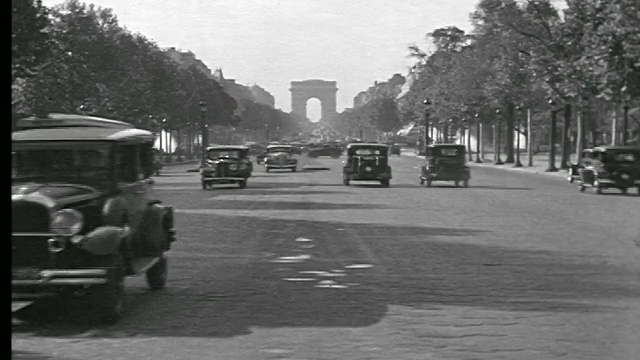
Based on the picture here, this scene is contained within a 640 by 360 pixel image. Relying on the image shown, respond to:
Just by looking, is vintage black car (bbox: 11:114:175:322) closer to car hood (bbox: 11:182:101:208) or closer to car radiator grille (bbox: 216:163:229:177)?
car hood (bbox: 11:182:101:208)

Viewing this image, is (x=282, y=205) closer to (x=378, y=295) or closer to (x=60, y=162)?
(x=378, y=295)

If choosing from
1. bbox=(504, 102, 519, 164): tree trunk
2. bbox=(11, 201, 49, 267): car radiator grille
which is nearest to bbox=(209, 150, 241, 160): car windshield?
bbox=(11, 201, 49, 267): car radiator grille

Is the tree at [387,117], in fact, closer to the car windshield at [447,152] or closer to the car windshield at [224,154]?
the car windshield at [447,152]

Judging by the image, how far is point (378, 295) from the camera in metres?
12.9

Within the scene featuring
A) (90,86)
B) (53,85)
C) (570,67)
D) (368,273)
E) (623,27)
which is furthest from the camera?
(90,86)

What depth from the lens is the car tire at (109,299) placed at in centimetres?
1068

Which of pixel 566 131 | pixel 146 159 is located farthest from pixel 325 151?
pixel 146 159

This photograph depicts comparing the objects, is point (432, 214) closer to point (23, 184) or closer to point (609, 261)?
point (609, 261)

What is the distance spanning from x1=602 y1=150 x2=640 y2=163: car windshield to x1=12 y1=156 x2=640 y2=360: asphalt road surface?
13.2 meters

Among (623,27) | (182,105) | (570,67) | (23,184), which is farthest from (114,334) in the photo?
(182,105)

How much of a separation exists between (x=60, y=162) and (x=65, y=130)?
433 millimetres

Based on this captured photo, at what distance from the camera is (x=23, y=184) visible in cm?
1116

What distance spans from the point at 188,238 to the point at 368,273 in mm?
7108

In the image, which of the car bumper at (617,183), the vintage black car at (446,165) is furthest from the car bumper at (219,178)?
the car bumper at (617,183)
